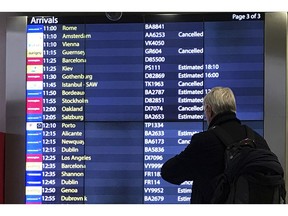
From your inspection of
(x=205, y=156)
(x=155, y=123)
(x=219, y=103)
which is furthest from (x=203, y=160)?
(x=155, y=123)

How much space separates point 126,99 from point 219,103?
33.6 inches

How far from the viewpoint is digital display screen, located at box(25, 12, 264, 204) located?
2.39m

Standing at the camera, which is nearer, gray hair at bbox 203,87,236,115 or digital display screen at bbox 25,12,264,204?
gray hair at bbox 203,87,236,115

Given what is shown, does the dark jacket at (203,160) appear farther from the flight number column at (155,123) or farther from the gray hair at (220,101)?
the flight number column at (155,123)

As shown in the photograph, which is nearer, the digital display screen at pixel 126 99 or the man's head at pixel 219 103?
the man's head at pixel 219 103

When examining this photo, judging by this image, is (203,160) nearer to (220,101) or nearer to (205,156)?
Answer: (205,156)

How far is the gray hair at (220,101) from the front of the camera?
1604 millimetres

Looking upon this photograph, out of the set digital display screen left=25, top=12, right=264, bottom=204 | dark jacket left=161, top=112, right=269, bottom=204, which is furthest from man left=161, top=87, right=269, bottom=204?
digital display screen left=25, top=12, right=264, bottom=204

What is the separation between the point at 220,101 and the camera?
1616mm

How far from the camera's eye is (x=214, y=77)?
7.84ft

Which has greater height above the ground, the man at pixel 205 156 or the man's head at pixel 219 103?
the man's head at pixel 219 103

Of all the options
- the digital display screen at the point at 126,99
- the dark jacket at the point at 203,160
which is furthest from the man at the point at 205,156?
the digital display screen at the point at 126,99

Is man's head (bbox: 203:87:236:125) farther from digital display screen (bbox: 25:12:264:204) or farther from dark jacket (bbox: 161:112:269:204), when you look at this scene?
digital display screen (bbox: 25:12:264:204)

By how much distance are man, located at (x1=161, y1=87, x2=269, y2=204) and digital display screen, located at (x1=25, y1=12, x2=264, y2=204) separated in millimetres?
791
